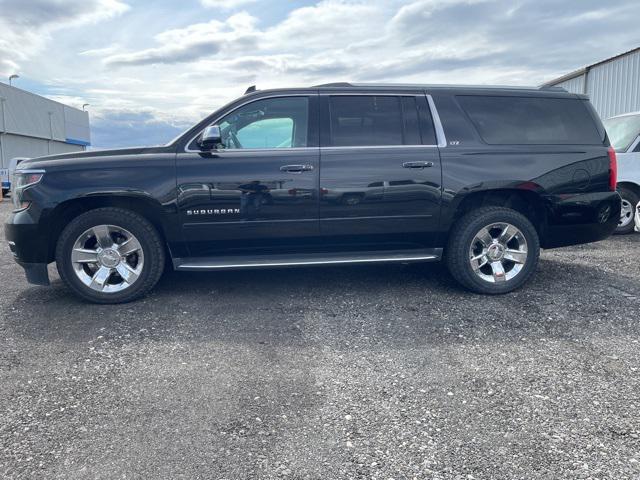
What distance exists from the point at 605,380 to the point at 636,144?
603 cm

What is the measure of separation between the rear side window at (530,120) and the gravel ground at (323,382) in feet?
4.71

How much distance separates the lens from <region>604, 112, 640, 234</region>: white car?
7898 mm

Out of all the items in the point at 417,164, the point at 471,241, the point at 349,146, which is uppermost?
the point at 349,146

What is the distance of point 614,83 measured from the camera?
1345 cm

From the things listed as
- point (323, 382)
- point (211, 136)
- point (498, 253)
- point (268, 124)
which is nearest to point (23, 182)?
point (211, 136)

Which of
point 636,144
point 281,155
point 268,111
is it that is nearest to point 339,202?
point 281,155

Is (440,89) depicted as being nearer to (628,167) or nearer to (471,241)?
(471,241)

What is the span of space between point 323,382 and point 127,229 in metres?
2.35

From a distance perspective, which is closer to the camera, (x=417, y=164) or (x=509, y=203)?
(x=417, y=164)

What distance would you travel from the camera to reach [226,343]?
150 inches

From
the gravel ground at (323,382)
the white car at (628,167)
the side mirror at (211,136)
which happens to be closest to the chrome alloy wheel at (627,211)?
the white car at (628,167)

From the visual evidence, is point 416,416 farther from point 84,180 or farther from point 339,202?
point 84,180

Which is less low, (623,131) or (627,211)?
(623,131)

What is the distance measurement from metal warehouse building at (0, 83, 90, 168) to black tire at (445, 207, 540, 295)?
117 ft
